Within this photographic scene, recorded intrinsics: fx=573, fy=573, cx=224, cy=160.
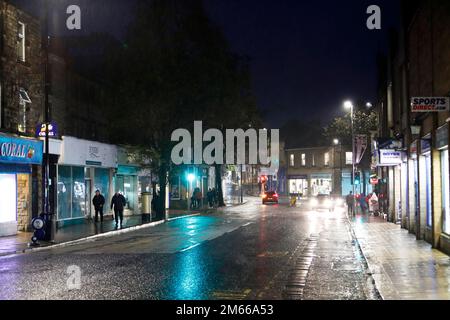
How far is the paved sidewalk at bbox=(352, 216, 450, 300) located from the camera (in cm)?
1038

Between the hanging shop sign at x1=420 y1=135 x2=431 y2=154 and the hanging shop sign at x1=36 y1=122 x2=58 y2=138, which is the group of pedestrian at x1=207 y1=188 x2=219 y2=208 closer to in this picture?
the hanging shop sign at x1=36 y1=122 x2=58 y2=138

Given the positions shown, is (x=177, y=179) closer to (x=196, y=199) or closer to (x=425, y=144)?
(x=196, y=199)

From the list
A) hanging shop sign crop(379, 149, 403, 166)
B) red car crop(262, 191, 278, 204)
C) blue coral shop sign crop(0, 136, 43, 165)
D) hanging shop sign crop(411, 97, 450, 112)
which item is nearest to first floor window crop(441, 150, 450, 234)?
hanging shop sign crop(411, 97, 450, 112)

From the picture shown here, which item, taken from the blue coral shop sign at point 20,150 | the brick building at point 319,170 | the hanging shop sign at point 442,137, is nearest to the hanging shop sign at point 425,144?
the hanging shop sign at point 442,137

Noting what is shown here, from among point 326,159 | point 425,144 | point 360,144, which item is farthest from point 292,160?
point 425,144

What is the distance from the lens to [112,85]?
112 feet

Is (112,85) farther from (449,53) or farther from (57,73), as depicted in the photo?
(449,53)

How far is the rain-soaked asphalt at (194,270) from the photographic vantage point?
35.5 feet

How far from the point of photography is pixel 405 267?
534 inches

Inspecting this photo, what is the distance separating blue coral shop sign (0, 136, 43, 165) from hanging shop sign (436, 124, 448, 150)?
16.0 meters

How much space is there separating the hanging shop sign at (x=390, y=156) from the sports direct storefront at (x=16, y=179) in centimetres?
1530

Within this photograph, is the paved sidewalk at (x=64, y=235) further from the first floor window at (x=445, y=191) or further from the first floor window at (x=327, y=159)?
the first floor window at (x=327, y=159)

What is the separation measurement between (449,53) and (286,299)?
8845 millimetres
